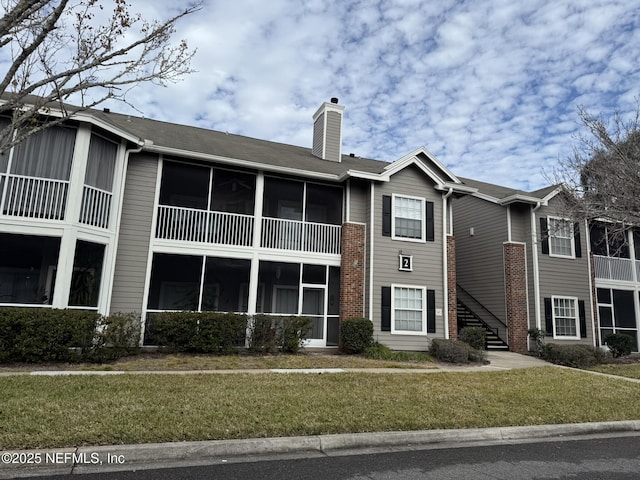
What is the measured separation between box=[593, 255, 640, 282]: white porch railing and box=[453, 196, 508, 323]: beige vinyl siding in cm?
466

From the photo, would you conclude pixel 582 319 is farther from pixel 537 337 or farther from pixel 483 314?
pixel 483 314

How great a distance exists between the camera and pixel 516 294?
16.8 metres

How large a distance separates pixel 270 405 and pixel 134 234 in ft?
25.9

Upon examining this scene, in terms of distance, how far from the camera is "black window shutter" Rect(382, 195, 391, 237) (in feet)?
49.1

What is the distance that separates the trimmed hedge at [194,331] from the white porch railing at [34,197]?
345 centimetres

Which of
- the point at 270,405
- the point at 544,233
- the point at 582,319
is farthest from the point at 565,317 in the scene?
the point at 270,405

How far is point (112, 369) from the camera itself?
9.34m

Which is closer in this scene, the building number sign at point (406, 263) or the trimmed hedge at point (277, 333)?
the trimmed hedge at point (277, 333)

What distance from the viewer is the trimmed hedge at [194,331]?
11.4 meters

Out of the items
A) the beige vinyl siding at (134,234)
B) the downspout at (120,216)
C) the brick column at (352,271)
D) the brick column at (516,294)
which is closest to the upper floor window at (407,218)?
the brick column at (352,271)

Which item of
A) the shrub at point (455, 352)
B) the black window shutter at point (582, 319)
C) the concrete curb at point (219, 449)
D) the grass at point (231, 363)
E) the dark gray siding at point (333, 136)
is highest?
the dark gray siding at point (333, 136)

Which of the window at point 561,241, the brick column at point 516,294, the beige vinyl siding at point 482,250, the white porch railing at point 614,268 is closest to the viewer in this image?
the brick column at point 516,294

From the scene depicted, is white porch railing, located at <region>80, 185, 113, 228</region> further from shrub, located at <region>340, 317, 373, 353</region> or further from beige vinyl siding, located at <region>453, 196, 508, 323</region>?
beige vinyl siding, located at <region>453, 196, 508, 323</region>

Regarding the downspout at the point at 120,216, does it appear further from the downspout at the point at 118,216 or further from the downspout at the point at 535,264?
the downspout at the point at 535,264
